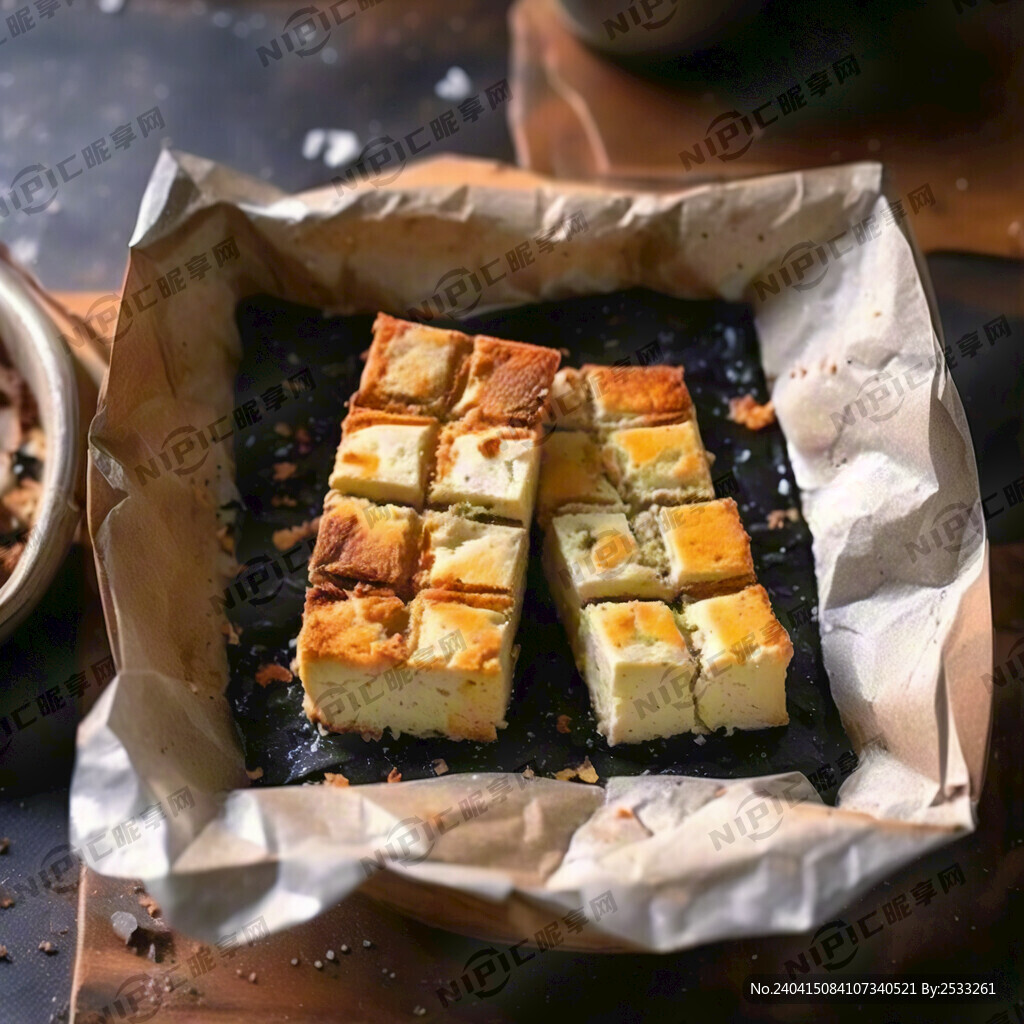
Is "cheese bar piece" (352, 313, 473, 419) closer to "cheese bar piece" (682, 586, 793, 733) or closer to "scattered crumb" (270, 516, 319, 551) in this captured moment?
"scattered crumb" (270, 516, 319, 551)

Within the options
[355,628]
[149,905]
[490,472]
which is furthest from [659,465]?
[149,905]

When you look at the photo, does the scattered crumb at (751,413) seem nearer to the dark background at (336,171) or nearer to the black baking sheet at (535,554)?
the black baking sheet at (535,554)

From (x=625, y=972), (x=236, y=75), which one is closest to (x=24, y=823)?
(x=625, y=972)

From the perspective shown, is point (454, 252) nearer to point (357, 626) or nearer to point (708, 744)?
point (357, 626)

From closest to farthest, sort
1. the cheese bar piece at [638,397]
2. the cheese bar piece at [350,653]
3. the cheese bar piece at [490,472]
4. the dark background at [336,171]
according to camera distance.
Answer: the dark background at [336,171]
the cheese bar piece at [350,653]
the cheese bar piece at [490,472]
the cheese bar piece at [638,397]

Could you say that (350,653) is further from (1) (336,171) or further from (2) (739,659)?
(1) (336,171)

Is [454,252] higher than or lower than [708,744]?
higher

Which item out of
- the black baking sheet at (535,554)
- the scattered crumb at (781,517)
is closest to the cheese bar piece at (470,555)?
the black baking sheet at (535,554)
